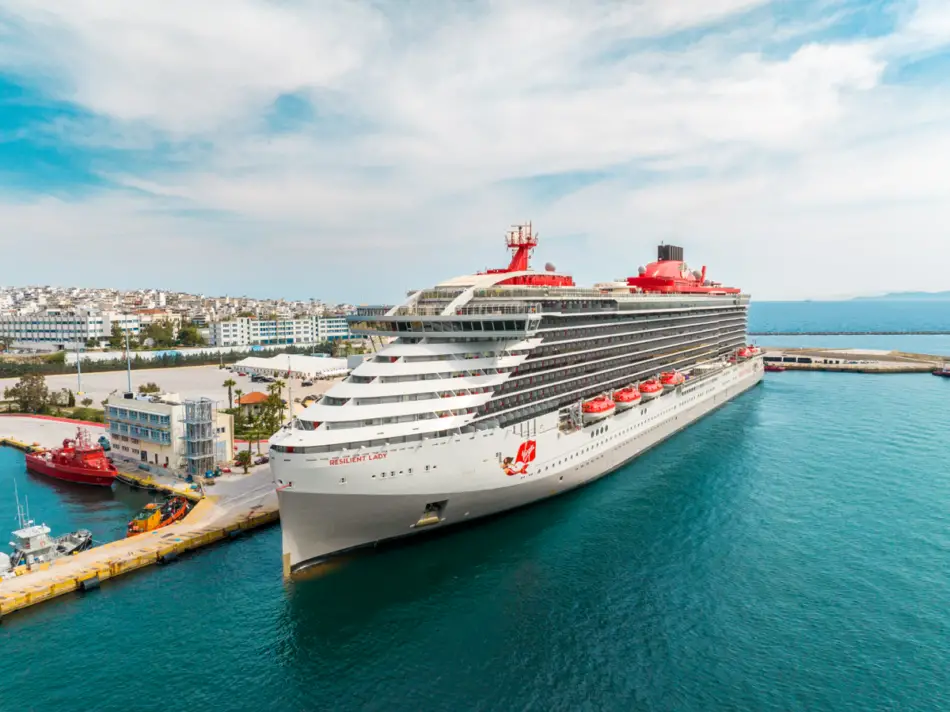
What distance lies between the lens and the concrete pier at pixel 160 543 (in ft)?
85.7

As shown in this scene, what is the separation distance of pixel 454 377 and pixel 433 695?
15.0 m

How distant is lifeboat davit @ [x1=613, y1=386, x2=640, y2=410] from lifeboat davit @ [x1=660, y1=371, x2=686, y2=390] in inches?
313

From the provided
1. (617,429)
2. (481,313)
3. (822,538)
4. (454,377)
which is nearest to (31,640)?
(454,377)

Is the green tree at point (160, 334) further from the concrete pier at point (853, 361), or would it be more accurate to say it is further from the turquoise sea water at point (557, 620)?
the concrete pier at point (853, 361)

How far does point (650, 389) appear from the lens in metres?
45.3

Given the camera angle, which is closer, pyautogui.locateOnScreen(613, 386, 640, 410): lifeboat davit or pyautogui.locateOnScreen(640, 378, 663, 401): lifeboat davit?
pyautogui.locateOnScreen(613, 386, 640, 410): lifeboat davit

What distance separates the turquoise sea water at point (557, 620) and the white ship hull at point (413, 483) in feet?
4.49

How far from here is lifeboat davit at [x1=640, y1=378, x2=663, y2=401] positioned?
4512 cm

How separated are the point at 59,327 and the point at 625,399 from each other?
133 meters

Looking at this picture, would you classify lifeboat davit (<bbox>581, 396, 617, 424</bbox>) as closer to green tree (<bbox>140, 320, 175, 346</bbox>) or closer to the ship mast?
the ship mast

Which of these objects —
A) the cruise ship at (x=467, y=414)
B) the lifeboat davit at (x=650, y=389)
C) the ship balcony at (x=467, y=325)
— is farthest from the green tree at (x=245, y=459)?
the lifeboat davit at (x=650, y=389)

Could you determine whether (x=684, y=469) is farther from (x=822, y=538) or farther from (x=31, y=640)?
(x=31, y=640)

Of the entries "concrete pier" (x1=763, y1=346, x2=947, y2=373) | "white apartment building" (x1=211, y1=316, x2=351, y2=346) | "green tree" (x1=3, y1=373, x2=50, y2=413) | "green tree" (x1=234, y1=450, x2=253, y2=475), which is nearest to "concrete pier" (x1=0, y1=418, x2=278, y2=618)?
"green tree" (x1=234, y1=450, x2=253, y2=475)

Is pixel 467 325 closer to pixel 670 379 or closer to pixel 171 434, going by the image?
pixel 670 379
